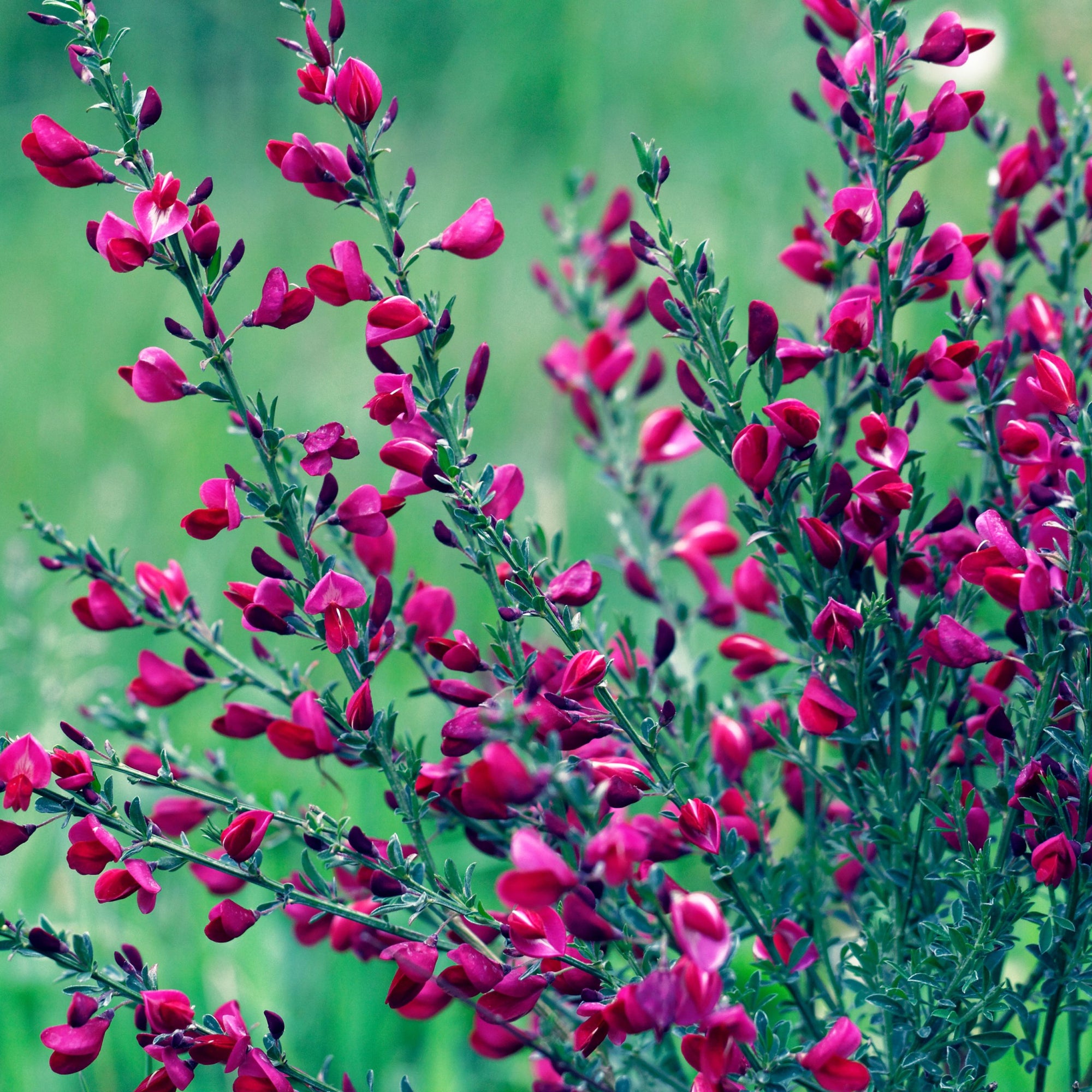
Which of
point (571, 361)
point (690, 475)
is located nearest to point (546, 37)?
point (690, 475)

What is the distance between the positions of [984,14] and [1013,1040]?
1734 mm

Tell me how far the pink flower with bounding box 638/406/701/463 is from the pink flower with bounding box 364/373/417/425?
289 millimetres

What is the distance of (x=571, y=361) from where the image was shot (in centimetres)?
74

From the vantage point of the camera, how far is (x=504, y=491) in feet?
1.43

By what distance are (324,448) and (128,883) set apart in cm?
17

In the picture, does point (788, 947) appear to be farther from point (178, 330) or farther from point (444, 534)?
point (178, 330)

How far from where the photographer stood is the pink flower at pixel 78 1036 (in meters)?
0.41

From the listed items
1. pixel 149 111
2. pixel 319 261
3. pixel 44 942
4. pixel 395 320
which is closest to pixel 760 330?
pixel 395 320

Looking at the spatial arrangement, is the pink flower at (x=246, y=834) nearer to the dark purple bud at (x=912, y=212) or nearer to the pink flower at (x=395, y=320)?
the pink flower at (x=395, y=320)

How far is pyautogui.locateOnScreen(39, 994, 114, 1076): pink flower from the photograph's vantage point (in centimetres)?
41

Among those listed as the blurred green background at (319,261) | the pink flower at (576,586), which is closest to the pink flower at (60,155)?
the pink flower at (576,586)

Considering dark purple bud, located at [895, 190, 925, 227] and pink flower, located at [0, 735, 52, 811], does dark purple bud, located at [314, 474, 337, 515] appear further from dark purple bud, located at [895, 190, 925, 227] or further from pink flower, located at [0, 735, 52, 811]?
dark purple bud, located at [895, 190, 925, 227]

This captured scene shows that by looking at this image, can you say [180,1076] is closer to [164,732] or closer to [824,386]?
[164,732]

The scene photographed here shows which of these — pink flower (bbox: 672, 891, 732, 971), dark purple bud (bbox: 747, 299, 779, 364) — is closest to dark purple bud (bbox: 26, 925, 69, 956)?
pink flower (bbox: 672, 891, 732, 971)
